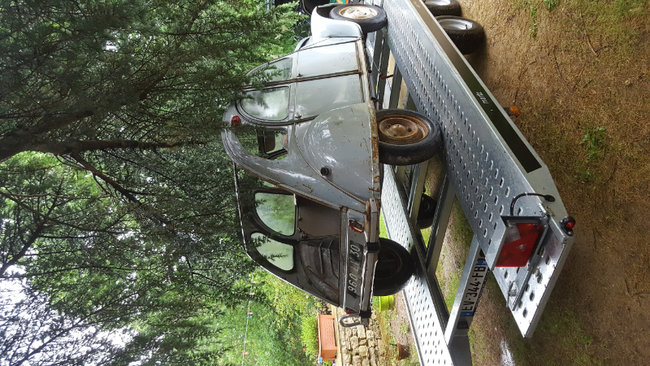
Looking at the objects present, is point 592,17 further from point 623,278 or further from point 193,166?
point 193,166

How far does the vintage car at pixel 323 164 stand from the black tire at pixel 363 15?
406 millimetres

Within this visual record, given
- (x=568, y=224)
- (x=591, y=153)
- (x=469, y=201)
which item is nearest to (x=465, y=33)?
(x=591, y=153)

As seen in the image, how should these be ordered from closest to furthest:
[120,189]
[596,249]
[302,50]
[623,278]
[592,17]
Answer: [623,278]
[596,249]
[592,17]
[120,189]
[302,50]

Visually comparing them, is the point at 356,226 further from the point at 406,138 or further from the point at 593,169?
the point at 593,169

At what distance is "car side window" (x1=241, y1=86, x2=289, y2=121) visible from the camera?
333cm

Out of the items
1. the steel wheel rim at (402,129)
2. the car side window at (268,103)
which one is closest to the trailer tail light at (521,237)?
the steel wheel rim at (402,129)

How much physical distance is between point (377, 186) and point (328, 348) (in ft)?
16.5

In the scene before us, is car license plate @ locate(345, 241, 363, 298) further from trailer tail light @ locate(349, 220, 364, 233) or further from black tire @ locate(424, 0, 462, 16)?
black tire @ locate(424, 0, 462, 16)

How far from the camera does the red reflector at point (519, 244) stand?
178 centimetres

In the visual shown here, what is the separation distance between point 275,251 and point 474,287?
5.92ft

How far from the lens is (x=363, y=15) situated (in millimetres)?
5172

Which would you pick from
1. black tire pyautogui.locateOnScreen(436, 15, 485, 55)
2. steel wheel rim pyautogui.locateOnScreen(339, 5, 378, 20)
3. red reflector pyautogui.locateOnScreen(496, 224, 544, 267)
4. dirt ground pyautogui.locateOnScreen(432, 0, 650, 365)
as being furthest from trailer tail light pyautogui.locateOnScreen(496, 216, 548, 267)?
steel wheel rim pyautogui.locateOnScreen(339, 5, 378, 20)

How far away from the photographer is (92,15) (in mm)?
2350

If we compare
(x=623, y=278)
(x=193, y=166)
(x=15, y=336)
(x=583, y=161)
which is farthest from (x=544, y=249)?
(x=15, y=336)
